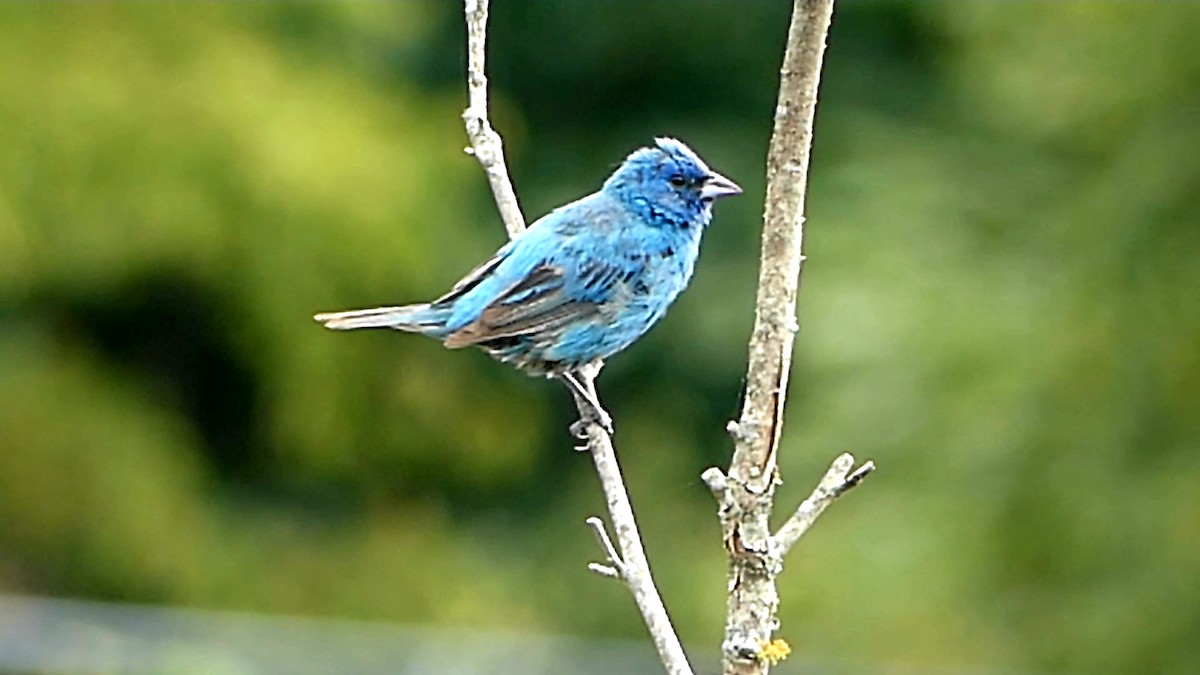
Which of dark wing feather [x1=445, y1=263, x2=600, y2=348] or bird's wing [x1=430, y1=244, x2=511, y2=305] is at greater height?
bird's wing [x1=430, y1=244, x2=511, y2=305]

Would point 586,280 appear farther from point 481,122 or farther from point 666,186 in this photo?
point 481,122

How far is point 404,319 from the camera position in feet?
14.7

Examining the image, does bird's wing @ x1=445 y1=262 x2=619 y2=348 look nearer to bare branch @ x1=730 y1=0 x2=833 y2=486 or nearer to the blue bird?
the blue bird

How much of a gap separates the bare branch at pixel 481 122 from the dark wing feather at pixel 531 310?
55 cm

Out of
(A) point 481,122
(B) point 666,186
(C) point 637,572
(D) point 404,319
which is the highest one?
(B) point 666,186

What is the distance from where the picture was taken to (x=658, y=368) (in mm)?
10414

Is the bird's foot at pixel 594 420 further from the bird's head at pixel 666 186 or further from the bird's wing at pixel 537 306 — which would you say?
the bird's head at pixel 666 186

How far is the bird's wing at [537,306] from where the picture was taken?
4.39m

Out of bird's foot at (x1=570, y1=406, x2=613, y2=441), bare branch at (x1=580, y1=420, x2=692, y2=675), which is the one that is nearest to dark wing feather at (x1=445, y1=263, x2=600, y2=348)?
bird's foot at (x1=570, y1=406, x2=613, y2=441)

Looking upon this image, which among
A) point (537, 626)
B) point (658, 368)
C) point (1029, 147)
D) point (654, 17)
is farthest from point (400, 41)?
point (1029, 147)

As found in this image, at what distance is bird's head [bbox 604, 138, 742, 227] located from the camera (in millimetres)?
4660

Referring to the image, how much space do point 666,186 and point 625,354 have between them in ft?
18.2

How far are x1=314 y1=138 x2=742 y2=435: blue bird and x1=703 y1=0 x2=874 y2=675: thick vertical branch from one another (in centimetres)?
165

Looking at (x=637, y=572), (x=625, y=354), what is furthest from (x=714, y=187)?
(x=625, y=354)
